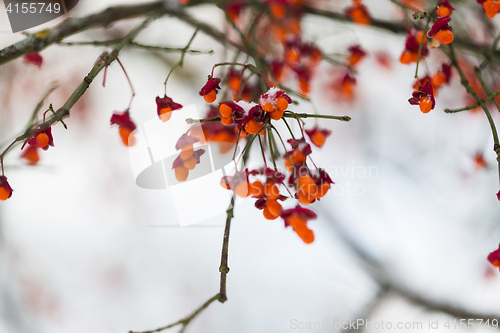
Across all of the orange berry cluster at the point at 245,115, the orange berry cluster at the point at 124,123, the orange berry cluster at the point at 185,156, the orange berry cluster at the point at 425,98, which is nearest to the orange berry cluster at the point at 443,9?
the orange berry cluster at the point at 425,98

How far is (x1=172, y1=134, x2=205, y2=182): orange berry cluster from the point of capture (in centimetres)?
59

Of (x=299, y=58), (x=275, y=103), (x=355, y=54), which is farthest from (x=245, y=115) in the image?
(x=355, y=54)

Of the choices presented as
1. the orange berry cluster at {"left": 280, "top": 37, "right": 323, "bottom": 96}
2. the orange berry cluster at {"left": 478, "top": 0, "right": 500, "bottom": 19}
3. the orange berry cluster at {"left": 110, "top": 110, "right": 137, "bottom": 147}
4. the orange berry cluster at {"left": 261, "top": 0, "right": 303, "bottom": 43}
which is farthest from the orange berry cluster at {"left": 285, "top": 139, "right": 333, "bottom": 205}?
the orange berry cluster at {"left": 261, "top": 0, "right": 303, "bottom": 43}

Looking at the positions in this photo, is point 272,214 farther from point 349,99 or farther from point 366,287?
point 349,99

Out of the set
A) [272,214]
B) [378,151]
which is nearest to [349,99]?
[378,151]

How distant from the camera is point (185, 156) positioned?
0.59 meters

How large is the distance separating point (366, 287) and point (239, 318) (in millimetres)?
1016

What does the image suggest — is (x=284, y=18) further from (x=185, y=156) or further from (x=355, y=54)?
(x=185, y=156)

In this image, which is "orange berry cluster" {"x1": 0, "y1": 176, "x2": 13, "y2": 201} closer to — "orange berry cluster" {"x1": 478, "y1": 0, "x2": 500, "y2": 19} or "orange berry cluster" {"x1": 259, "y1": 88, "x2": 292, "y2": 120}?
"orange berry cluster" {"x1": 259, "y1": 88, "x2": 292, "y2": 120}

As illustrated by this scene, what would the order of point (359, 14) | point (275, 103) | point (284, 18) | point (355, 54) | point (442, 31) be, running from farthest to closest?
point (284, 18) → point (355, 54) → point (359, 14) → point (442, 31) → point (275, 103)

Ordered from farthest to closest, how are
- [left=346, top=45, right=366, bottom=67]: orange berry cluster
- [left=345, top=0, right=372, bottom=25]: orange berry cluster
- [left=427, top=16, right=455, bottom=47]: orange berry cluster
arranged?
1. [left=346, top=45, right=366, bottom=67]: orange berry cluster
2. [left=345, top=0, right=372, bottom=25]: orange berry cluster
3. [left=427, top=16, right=455, bottom=47]: orange berry cluster

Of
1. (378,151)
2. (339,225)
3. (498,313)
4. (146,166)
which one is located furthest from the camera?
(378,151)

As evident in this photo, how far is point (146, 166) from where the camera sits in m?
0.94

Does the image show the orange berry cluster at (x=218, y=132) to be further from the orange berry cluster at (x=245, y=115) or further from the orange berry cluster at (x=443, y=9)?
the orange berry cluster at (x=443, y=9)
